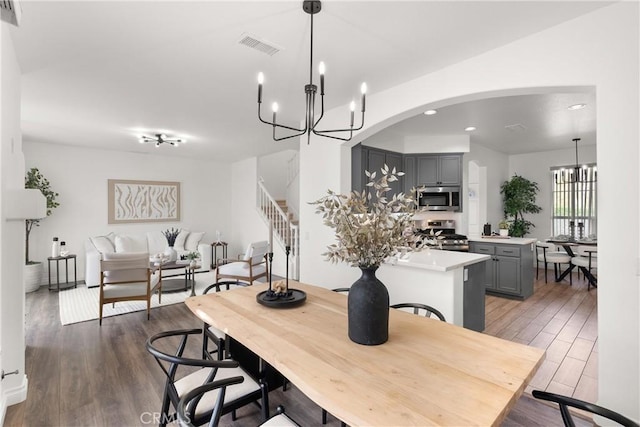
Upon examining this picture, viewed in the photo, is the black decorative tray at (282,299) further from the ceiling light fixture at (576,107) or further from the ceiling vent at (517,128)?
the ceiling vent at (517,128)

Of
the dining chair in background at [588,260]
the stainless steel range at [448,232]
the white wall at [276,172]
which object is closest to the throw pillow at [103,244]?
the white wall at [276,172]

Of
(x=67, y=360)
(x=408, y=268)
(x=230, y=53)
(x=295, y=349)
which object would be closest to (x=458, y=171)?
(x=408, y=268)

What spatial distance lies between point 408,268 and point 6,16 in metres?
3.23

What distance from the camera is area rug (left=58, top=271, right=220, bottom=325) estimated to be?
4.27 meters

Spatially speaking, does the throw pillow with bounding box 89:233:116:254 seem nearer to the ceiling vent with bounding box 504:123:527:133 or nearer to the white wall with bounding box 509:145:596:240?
the ceiling vent with bounding box 504:123:527:133

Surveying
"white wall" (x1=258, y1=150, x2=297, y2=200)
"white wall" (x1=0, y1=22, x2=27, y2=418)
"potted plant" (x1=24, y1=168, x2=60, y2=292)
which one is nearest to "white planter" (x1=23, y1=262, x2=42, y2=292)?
"potted plant" (x1=24, y1=168, x2=60, y2=292)

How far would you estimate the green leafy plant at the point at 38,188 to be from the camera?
5.55 metres

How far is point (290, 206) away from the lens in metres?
8.65

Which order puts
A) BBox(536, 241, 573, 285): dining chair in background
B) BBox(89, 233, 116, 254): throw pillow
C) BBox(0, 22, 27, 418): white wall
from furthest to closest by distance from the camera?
BBox(536, 241, 573, 285): dining chair in background, BBox(89, 233, 116, 254): throw pillow, BBox(0, 22, 27, 418): white wall

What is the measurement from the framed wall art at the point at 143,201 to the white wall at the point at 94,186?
0.11 m

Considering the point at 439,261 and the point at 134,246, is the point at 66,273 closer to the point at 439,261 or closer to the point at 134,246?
the point at 134,246

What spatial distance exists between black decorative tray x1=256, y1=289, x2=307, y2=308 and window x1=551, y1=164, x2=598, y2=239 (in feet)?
23.6

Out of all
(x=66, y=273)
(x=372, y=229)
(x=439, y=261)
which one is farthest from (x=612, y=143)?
(x=66, y=273)

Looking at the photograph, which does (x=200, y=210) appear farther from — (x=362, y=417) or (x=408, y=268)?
(x=362, y=417)
